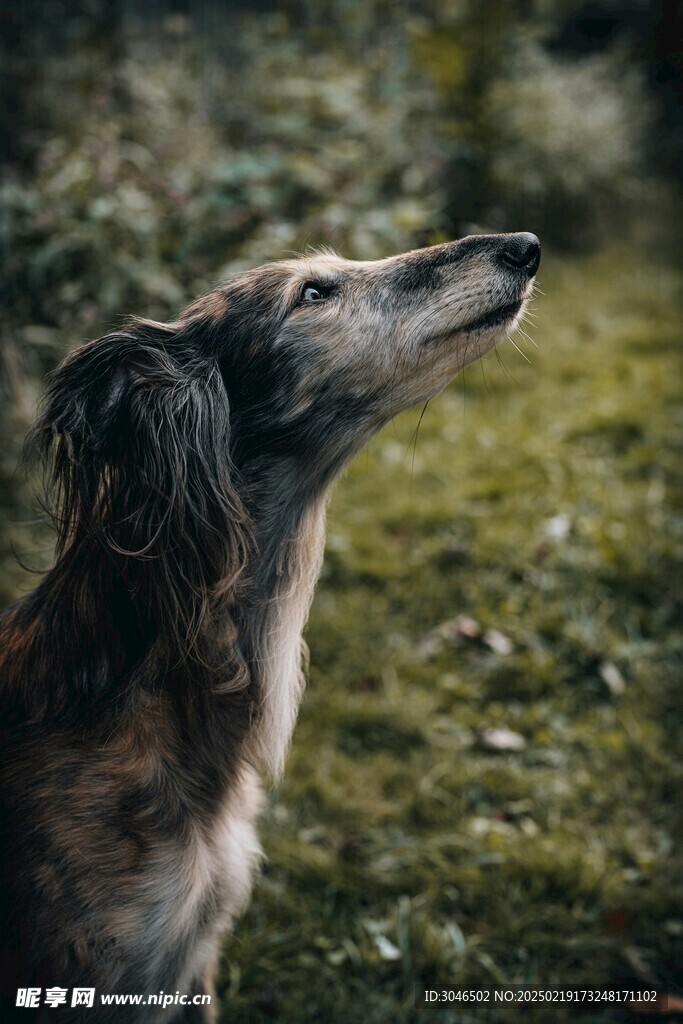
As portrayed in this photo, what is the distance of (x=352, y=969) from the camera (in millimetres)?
2797

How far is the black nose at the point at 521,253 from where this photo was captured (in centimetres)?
229

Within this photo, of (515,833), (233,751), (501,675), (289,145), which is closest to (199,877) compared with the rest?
(233,751)

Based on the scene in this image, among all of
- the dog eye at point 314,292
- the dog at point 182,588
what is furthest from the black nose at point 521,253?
the dog eye at point 314,292

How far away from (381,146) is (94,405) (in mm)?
5879

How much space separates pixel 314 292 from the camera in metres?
2.31

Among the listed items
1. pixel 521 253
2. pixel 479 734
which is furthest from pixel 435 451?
pixel 521 253

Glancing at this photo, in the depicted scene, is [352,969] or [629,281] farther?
[629,281]

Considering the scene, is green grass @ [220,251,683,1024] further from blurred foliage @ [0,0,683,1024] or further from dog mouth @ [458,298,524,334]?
dog mouth @ [458,298,524,334]

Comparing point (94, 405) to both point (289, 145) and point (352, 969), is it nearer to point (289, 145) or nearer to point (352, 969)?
point (352, 969)

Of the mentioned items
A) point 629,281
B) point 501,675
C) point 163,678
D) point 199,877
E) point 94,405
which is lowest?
point 629,281

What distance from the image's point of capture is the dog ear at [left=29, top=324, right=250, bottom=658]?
1.92 m

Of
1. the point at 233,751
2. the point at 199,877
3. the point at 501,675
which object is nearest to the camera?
the point at 199,877

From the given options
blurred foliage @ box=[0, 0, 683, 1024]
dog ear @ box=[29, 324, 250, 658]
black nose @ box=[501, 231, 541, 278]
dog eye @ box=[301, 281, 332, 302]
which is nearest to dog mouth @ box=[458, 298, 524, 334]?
black nose @ box=[501, 231, 541, 278]

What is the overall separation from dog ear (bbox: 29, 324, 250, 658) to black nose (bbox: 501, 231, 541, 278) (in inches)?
33.4
